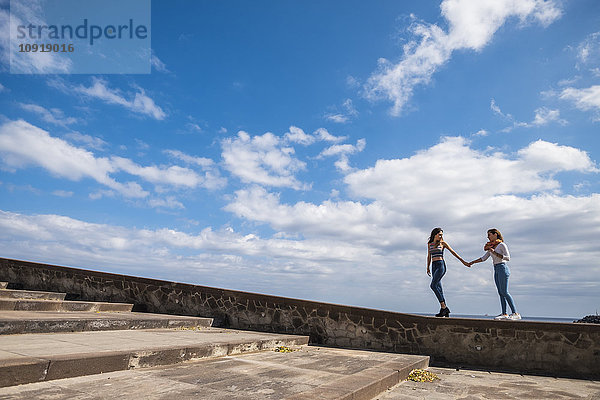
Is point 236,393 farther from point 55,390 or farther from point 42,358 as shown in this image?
point 42,358

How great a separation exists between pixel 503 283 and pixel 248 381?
18.1 feet

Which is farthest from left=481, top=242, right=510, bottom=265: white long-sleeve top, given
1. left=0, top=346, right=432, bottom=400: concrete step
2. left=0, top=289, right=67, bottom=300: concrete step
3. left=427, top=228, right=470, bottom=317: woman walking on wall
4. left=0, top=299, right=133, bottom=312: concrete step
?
left=0, top=289, right=67, bottom=300: concrete step

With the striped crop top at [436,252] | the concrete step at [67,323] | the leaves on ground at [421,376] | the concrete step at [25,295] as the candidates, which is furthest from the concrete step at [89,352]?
the striped crop top at [436,252]

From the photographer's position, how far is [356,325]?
26.0 feet

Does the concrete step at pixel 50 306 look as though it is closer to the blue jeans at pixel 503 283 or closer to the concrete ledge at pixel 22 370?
the concrete ledge at pixel 22 370

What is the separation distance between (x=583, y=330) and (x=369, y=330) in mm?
3699

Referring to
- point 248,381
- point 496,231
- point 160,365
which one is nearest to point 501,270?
point 496,231

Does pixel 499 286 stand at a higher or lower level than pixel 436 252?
lower

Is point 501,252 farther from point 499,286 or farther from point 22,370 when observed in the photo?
point 22,370

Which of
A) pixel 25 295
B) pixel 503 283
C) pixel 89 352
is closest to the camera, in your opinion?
pixel 89 352

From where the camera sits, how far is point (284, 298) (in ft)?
28.5

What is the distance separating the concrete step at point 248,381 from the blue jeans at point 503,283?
179cm

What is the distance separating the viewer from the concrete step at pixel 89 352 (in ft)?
10.8

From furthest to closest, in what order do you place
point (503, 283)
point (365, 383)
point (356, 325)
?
point (356, 325) → point (503, 283) → point (365, 383)
